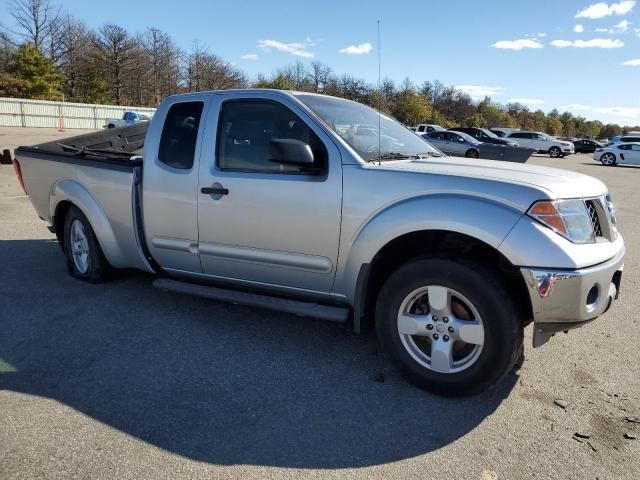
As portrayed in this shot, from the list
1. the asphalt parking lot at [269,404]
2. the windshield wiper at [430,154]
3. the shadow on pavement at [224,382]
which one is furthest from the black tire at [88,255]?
the windshield wiper at [430,154]

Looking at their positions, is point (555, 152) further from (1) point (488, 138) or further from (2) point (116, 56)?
(2) point (116, 56)

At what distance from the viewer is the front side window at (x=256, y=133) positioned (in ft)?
12.3

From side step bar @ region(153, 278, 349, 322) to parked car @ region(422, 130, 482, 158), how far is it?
2351 cm

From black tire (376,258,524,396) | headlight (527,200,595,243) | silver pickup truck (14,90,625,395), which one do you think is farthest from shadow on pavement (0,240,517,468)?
headlight (527,200,595,243)

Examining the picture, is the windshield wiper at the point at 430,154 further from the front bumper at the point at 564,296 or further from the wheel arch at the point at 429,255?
the front bumper at the point at 564,296

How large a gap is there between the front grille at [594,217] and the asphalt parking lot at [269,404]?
103 cm

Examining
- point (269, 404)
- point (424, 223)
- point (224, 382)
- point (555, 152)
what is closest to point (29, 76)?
point (555, 152)

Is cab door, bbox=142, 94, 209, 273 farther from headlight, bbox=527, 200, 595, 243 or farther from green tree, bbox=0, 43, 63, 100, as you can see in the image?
green tree, bbox=0, 43, 63, 100

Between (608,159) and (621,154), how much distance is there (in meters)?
0.89

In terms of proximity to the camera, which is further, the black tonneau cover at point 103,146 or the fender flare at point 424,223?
the black tonneau cover at point 103,146

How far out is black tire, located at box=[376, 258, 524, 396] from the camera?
298 cm

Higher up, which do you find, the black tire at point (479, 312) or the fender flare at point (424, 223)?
the fender flare at point (424, 223)

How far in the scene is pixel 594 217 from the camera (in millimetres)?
3242

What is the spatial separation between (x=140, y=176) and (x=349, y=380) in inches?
102
